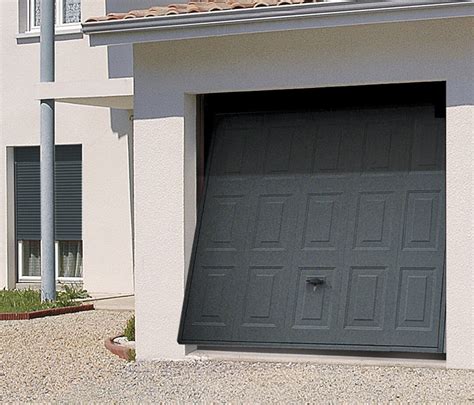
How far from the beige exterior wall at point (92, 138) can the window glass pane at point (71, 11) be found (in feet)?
1.57

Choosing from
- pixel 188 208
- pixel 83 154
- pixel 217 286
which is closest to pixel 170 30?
pixel 188 208

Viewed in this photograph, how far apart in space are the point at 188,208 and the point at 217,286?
812 millimetres

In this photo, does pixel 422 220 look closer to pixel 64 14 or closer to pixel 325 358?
pixel 325 358

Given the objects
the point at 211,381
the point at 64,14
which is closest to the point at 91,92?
the point at 64,14

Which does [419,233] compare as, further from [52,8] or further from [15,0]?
[15,0]

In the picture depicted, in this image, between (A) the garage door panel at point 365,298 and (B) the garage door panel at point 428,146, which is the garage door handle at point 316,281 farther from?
(B) the garage door panel at point 428,146

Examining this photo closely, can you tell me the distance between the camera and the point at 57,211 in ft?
62.6

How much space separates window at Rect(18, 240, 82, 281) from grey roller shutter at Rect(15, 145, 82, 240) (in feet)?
0.75

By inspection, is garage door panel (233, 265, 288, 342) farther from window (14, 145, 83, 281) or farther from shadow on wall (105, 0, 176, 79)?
window (14, 145, 83, 281)

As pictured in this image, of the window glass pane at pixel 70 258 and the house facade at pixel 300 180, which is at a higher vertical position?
the house facade at pixel 300 180

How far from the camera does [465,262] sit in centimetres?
996

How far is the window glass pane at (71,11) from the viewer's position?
1912cm

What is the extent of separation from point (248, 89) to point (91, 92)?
16.6 ft

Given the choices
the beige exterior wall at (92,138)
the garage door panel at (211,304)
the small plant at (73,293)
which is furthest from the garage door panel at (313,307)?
the beige exterior wall at (92,138)
